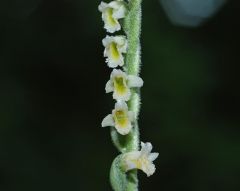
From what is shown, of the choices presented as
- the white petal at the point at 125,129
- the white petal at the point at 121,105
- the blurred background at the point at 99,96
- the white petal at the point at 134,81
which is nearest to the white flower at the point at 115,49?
the white petal at the point at 134,81

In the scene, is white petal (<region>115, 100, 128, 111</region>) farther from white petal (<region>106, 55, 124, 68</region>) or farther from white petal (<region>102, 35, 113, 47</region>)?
white petal (<region>102, 35, 113, 47</region>)

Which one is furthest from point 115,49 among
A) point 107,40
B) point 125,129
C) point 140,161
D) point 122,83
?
point 140,161

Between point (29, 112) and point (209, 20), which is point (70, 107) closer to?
point (29, 112)

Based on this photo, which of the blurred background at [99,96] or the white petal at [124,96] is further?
the blurred background at [99,96]

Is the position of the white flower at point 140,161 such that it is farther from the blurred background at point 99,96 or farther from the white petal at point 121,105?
the blurred background at point 99,96

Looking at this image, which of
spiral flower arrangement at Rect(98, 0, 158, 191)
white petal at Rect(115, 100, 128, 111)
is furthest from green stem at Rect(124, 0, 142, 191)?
white petal at Rect(115, 100, 128, 111)

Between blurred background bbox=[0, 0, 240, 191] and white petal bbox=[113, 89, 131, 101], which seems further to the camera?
blurred background bbox=[0, 0, 240, 191]

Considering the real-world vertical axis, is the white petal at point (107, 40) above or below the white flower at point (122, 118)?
above
